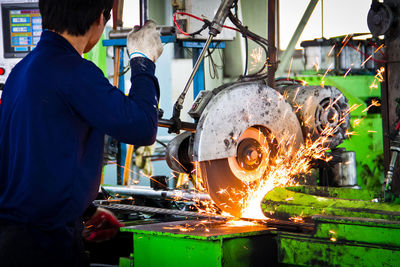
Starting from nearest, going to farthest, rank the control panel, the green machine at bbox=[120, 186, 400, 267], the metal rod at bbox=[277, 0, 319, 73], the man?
the man
the green machine at bbox=[120, 186, 400, 267]
the control panel
the metal rod at bbox=[277, 0, 319, 73]

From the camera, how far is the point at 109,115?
137 cm

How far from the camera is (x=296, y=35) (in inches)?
201

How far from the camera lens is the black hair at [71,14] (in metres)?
1.43

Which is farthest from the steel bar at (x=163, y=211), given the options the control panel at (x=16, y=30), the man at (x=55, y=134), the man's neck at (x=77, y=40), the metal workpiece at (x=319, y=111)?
the control panel at (x=16, y=30)

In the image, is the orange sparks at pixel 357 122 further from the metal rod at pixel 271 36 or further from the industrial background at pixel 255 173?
the metal rod at pixel 271 36

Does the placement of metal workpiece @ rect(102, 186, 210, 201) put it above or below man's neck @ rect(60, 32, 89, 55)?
below

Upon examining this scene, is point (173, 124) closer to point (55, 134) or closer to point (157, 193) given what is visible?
point (157, 193)

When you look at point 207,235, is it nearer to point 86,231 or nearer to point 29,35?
point 86,231

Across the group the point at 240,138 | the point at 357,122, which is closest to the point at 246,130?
the point at 240,138

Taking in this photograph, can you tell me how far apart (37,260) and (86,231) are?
0.39 m

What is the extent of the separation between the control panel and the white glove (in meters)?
2.33

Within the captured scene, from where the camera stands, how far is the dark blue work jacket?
135cm

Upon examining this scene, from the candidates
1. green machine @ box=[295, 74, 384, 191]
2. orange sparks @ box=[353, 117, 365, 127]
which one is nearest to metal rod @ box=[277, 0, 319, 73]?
green machine @ box=[295, 74, 384, 191]

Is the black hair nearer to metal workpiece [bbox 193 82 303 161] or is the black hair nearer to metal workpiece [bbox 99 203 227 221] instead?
metal workpiece [bbox 193 82 303 161]
